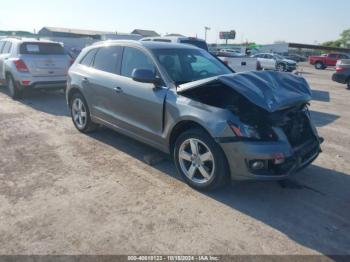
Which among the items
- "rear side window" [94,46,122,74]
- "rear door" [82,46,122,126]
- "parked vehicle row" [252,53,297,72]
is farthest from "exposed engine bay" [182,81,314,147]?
"parked vehicle row" [252,53,297,72]

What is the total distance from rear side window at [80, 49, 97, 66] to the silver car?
359cm

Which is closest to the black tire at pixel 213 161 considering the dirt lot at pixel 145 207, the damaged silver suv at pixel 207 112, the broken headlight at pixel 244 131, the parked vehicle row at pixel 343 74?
the damaged silver suv at pixel 207 112

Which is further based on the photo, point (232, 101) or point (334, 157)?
point (334, 157)

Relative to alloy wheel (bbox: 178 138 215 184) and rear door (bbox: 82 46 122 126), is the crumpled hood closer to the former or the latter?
alloy wheel (bbox: 178 138 215 184)

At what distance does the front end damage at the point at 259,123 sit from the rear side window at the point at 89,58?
257 centimetres

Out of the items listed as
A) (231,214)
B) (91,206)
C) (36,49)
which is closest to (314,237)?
(231,214)

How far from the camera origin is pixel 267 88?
4.00 meters

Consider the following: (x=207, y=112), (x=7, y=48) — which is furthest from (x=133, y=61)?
(x=7, y=48)

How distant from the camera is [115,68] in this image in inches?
215

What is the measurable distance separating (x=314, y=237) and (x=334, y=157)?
260 cm

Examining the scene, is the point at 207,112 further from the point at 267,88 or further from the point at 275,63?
the point at 275,63

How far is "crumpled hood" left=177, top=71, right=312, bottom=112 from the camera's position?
12.4 feet

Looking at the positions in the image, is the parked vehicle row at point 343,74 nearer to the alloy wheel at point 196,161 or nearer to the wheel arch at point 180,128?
the wheel arch at point 180,128

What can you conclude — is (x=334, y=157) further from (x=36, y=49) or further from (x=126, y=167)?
(x=36, y=49)
